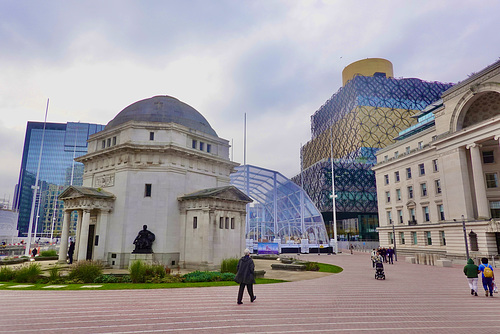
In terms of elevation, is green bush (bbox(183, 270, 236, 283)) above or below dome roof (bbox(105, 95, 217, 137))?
below

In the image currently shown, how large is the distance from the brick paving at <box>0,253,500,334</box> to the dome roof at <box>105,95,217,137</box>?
71.2 ft

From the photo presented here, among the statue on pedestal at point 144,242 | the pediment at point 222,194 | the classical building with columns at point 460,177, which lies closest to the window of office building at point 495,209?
the classical building with columns at point 460,177

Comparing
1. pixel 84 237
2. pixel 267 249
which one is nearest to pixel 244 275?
pixel 84 237

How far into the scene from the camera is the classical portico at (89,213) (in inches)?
1176

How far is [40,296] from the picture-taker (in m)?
15.2

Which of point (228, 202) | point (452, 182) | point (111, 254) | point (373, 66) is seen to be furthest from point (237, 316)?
point (373, 66)

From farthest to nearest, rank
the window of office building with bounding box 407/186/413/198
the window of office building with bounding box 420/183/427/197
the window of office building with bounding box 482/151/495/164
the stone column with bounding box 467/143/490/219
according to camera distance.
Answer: the window of office building with bounding box 407/186/413/198 < the window of office building with bounding box 420/183/427/197 < the window of office building with bounding box 482/151/495/164 < the stone column with bounding box 467/143/490/219

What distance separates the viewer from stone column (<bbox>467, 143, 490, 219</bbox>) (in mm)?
39438

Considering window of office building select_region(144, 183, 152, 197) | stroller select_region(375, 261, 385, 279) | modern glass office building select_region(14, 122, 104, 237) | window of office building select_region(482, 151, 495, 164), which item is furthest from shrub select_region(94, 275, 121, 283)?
modern glass office building select_region(14, 122, 104, 237)

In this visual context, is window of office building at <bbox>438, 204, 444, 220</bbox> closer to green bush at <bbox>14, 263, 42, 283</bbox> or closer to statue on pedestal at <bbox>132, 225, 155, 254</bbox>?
statue on pedestal at <bbox>132, 225, 155, 254</bbox>

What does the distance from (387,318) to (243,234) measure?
2256cm

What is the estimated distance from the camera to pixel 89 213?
100.0 feet

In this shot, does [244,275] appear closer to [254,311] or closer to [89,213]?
[254,311]

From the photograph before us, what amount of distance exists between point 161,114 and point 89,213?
1255 centimetres
